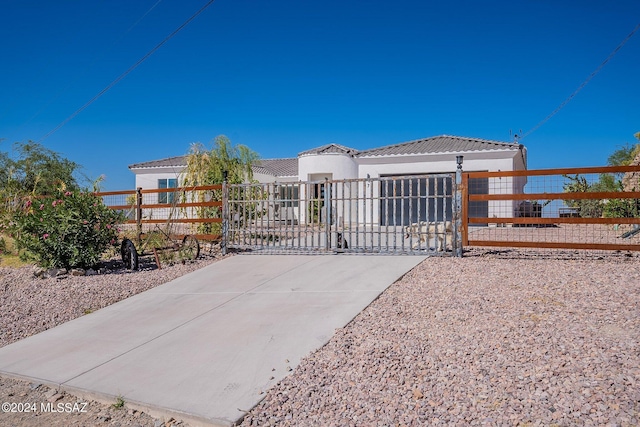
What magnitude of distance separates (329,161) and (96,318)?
53.4 feet

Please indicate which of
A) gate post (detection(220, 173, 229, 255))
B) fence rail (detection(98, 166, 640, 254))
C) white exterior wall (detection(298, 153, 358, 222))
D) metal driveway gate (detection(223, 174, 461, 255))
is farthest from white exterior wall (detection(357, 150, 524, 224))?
gate post (detection(220, 173, 229, 255))

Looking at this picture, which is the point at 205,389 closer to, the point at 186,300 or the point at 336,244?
the point at 186,300

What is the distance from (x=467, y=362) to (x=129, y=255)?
→ 8177 mm

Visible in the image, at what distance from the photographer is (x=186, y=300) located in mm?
7559

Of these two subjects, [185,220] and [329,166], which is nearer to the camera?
[185,220]

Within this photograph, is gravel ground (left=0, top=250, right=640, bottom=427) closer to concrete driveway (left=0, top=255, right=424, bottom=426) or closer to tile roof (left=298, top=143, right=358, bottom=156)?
concrete driveway (left=0, top=255, right=424, bottom=426)

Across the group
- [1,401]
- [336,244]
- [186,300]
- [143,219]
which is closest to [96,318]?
[186,300]

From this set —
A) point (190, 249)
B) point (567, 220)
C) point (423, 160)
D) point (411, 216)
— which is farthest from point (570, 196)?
point (423, 160)

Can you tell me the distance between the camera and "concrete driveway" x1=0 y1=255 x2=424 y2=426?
172 inches

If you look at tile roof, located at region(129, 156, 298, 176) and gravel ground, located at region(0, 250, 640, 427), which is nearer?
gravel ground, located at region(0, 250, 640, 427)

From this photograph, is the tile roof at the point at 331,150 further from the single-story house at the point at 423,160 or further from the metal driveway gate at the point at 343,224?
the metal driveway gate at the point at 343,224

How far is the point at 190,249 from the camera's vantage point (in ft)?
36.2

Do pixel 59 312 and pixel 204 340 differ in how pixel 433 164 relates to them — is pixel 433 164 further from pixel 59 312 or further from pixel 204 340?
pixel 204 340

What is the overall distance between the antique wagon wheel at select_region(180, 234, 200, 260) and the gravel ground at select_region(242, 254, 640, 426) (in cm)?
575
